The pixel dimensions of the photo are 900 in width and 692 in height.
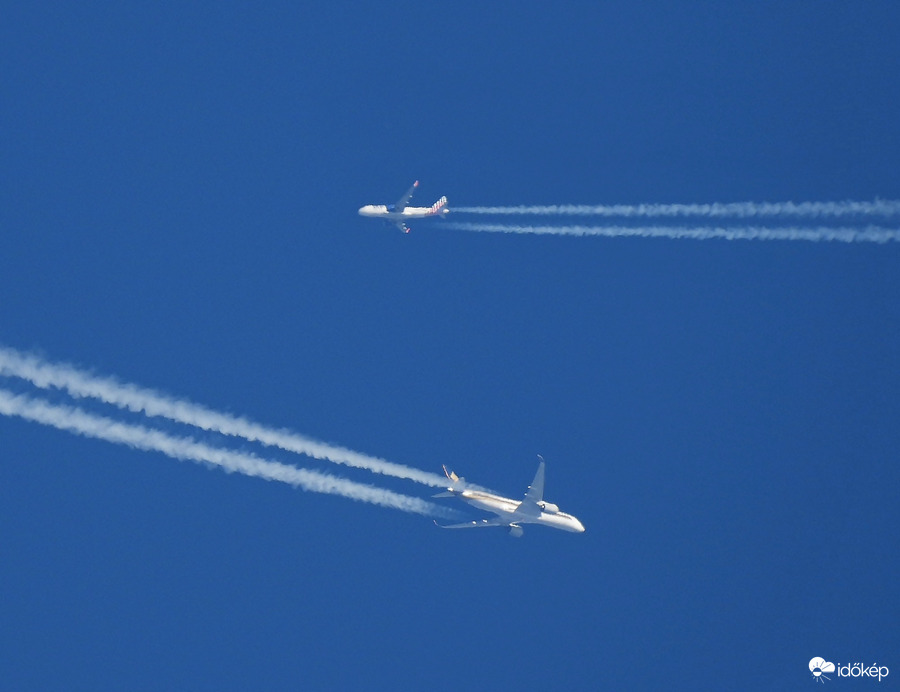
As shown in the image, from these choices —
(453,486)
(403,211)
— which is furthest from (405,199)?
(453,486)

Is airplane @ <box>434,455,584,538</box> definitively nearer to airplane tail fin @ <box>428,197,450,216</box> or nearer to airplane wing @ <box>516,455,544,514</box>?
airplane wing @ <box>516,455,544,514</box>

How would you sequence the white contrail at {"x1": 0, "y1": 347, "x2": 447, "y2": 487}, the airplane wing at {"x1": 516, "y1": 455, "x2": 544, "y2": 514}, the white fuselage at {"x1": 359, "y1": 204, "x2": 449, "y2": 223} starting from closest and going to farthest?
1. the white contrail at {"x1": 0, "y1": 347, "x2": 447, "y2": 487}
2. the airplane wing at {"x1": 516, "y1": 455, "x2": 544, "y2": 514}
3. the white fuselage at {"x1": 359, "y1": 204, "x2": 449, "y2": 223}

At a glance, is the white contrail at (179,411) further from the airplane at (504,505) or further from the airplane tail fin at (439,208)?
the airplane tail fin at (439,208)

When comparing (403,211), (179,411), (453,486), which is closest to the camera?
(179,411)

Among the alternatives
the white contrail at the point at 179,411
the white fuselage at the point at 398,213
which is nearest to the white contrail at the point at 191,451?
the white contrail at the point at 179,411

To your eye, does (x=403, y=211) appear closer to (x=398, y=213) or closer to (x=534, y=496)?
(x=398, y=213)

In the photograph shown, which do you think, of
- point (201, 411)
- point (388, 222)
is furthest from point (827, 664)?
point (201, 411)

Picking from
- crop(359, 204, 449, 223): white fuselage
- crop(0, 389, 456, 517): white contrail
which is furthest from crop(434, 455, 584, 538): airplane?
crop(359, 204, 449, 223): white fuselage
